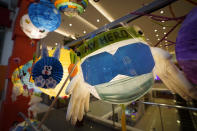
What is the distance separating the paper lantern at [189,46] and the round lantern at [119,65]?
10 centimetres

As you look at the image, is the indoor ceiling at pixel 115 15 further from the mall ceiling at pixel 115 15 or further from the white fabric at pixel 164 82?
the white fabric at pixel 164 82

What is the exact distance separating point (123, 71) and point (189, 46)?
199 millimetres

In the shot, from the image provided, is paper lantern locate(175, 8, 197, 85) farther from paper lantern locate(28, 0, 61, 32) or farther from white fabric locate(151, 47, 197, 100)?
paper lantern locate(28, 0, 61, 32)

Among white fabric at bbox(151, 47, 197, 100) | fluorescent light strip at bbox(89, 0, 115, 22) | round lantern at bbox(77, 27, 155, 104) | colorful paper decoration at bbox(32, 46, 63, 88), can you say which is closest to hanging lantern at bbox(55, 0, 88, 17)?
colorful paper decoration at bbox(32, 46, 63, 88)

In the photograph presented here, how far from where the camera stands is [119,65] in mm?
338

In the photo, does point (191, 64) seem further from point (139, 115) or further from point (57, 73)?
point (139, 115)

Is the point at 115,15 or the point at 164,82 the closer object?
the point at 164,82

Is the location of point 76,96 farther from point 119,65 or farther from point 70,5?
point 70,5

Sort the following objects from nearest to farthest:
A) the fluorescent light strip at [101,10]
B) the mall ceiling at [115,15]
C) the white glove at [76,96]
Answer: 1. the white glove at [76,96]
2. the mall ceiling at [115,15]
3. the fluorescent light strip at [101,10]

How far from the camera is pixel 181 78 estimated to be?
0.34 m

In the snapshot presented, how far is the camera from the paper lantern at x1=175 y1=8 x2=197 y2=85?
263mm

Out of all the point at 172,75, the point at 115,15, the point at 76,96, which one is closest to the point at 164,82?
the point at 172,75

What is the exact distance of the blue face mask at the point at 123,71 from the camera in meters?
0.34

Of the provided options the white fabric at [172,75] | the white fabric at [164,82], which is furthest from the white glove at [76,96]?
the white fabric at [172,75]
